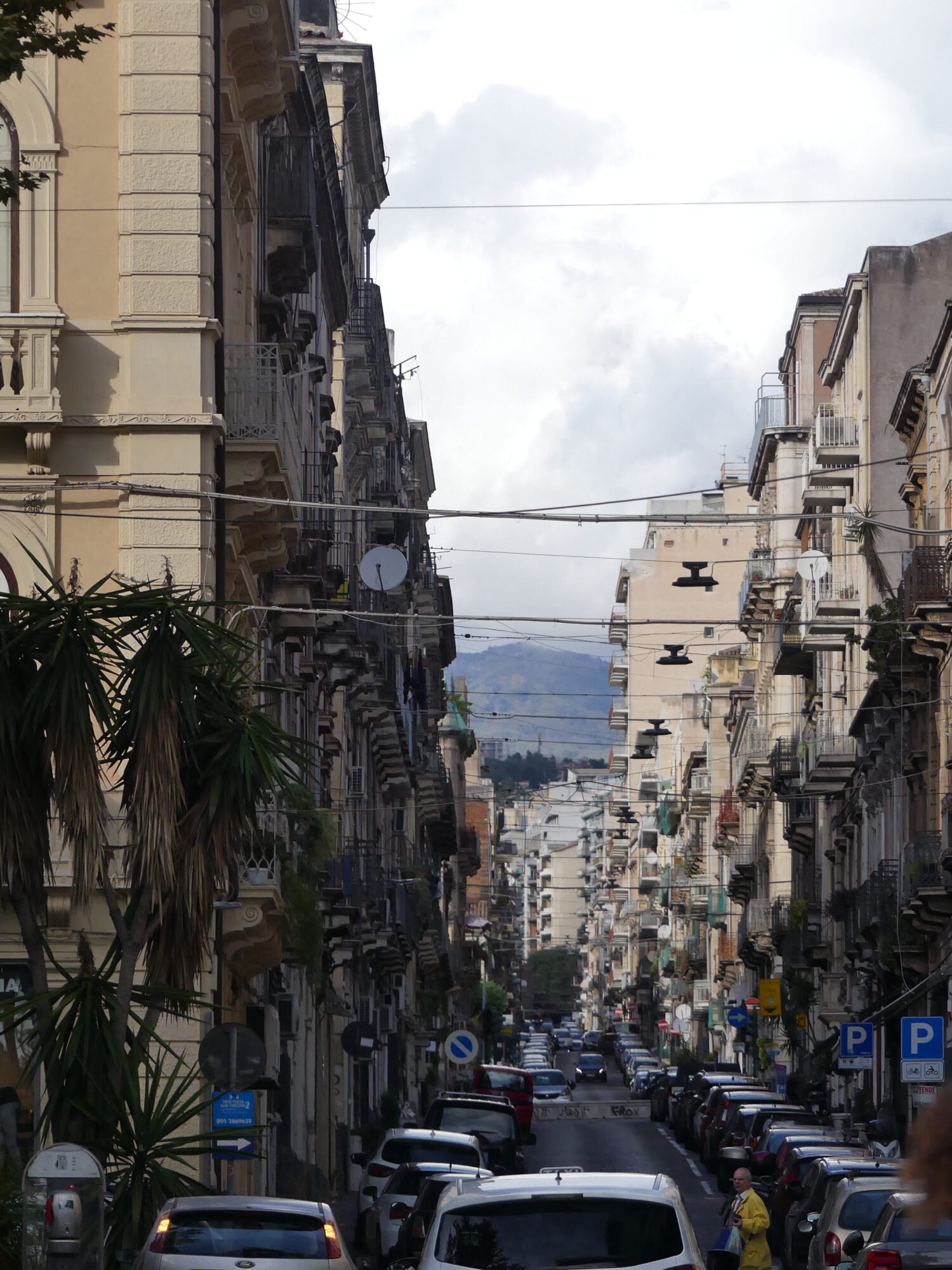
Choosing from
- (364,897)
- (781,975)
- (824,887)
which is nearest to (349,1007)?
(364,897)

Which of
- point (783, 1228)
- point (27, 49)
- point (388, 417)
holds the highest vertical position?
point (388, 417)

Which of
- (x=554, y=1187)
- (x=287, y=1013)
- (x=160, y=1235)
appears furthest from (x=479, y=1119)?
(x=554, y=1187)

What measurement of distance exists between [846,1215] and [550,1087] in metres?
53.6

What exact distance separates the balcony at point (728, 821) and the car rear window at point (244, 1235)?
7529cm

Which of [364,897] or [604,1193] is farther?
[364,897]

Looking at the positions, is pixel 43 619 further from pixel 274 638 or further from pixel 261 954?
pixel 274 638

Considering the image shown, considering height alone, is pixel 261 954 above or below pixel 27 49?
below

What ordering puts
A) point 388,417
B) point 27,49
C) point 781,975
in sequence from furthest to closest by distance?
point 781,975, point 388,417, point 27,49

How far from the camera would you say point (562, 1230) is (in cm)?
1083

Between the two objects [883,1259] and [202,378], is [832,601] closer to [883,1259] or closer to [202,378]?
[202,378]

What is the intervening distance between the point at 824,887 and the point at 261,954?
41.2m

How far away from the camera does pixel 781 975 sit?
234 ft

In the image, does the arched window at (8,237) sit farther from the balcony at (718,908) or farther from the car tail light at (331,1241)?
the balcony at (718,908)

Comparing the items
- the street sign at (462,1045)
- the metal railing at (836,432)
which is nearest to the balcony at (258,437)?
the street sign at (462,1045)
